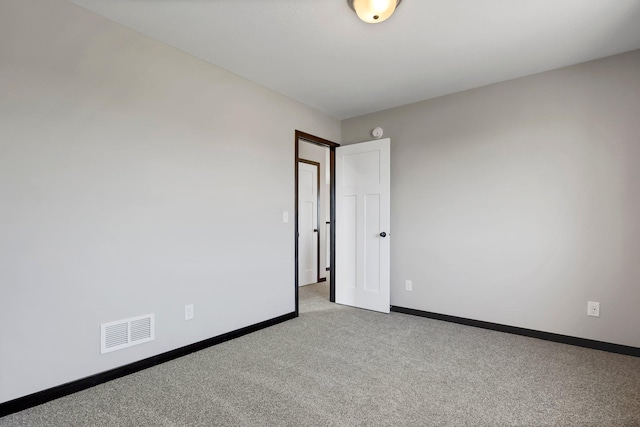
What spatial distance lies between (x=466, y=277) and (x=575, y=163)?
1.41 m

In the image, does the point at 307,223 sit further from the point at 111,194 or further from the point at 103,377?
the point at 103,377

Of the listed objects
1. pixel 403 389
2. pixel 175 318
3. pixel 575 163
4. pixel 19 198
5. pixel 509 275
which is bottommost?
pixel 403 389

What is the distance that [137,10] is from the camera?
6.64ft

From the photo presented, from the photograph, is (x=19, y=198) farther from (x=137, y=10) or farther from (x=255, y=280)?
(x=255, y=280)

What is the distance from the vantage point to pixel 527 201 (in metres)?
2.92

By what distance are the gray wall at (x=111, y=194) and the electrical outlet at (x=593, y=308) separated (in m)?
2.89

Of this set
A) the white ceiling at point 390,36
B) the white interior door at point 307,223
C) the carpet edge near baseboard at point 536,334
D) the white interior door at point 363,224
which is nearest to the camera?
the white ceiling at point 390,36

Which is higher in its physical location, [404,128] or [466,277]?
[404,128]

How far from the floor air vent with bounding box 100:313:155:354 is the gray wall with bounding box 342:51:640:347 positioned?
2.59 metres

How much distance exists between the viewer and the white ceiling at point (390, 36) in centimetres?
199

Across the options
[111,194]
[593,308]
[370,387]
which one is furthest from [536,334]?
[111,194]

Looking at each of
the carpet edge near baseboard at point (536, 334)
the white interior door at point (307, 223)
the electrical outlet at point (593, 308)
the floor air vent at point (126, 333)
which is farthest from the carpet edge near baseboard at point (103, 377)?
the electrical outlet at point (593, 308)

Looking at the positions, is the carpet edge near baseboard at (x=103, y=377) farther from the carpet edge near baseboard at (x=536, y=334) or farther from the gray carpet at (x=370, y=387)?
the carpet edge near baseboard at (x=536, y=334)

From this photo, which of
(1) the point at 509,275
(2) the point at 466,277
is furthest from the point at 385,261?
(1) the point at 509,275
